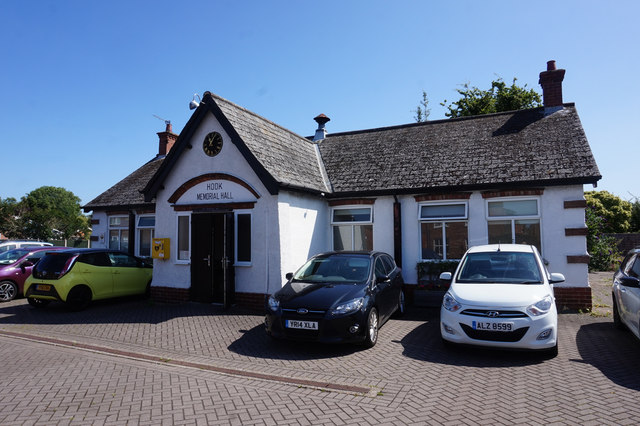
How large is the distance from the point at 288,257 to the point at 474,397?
653 cm

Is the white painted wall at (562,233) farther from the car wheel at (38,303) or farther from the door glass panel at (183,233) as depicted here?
the car wheel at (38,303)

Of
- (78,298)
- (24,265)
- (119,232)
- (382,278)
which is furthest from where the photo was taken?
(119,232)

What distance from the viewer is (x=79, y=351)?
729 cm

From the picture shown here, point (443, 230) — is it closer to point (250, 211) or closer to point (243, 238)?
point (250, 211)

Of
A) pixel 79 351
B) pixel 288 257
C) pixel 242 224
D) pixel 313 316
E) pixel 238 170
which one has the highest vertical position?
pixel 238 170

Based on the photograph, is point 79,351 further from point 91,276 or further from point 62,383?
point 91,276

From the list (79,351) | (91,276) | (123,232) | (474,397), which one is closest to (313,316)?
(474,397)

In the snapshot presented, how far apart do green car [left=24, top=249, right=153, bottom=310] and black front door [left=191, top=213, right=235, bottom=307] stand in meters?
2.55

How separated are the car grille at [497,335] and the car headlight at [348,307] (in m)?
1.81

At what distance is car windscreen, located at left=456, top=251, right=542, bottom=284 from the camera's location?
24.4ft

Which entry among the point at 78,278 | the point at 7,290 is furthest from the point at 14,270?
the point at 78,278

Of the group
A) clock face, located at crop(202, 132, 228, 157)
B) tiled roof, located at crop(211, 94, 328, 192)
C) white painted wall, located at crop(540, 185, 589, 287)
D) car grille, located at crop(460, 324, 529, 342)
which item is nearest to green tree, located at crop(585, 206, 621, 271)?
white painted wall, located at crop(540, 185, 589, 287)

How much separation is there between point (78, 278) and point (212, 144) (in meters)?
5.22

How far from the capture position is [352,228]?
12.9 meters
